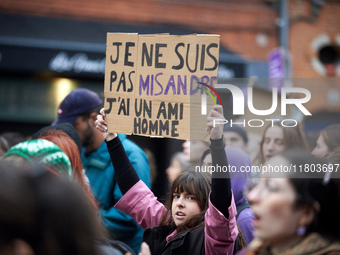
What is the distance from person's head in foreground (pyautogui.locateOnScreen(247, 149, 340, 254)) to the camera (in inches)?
71.8

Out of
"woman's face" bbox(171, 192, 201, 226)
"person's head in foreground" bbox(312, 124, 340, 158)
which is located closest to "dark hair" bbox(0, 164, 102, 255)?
"woman's face" bbox(171, 192, 201, 226)

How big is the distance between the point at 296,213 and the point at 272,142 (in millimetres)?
1803

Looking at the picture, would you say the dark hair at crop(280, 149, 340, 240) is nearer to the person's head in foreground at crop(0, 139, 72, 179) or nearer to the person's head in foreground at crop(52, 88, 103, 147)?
the person's head in foreground at crop(0, 139, 72, 179)

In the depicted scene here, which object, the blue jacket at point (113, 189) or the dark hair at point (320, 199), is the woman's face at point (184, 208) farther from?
the dark hair at point (320, 199)

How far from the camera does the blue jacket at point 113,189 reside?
3.52m

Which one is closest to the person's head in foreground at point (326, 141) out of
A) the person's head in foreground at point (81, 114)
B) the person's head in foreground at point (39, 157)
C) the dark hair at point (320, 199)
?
the dark hair at point (320, 199)

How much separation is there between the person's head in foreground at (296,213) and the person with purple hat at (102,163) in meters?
1.67

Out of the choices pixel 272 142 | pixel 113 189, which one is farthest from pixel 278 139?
pixel 113 189

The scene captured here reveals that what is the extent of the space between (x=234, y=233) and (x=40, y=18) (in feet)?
25.9

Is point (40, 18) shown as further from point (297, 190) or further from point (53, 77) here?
point (297, 190)

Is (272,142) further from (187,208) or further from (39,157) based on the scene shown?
(39,157)

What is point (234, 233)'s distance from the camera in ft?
7.86

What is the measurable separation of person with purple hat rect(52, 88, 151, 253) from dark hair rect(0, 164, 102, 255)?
6.36 feet

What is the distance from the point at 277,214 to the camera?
71.6 inches
